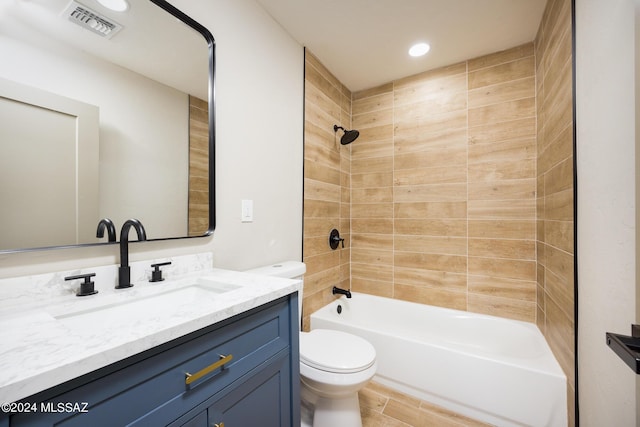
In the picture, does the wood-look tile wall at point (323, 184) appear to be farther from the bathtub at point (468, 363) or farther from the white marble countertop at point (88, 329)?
the white marble countertop at point (88, 329)

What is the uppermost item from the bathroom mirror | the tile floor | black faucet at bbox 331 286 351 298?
the bathroom mirror

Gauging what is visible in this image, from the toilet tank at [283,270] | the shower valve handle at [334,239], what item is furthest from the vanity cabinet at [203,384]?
the shower valve handle at [334,239]

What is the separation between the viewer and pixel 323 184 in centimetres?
233

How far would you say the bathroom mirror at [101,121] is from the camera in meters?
0.82

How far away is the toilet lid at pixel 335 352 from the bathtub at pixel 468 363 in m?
0.46

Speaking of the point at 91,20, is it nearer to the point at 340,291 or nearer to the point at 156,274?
the point at 156,274

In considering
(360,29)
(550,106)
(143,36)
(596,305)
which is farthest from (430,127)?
(143,36)

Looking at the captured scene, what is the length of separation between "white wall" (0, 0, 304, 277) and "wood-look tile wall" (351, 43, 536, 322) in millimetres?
930

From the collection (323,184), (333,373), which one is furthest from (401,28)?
(333,373)

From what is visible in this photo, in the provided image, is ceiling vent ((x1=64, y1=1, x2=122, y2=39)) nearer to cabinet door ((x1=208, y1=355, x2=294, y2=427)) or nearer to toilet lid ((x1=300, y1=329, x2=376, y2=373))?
cabinet door ((x1=208, y1=355, x2=294, y2=427))

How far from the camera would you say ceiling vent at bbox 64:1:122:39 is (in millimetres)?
935

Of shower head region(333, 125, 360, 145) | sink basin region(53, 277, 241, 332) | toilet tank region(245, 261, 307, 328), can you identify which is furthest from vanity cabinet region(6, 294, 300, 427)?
shower head region(333, 125, 360, 145)

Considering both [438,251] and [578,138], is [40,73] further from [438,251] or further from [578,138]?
[438,251]

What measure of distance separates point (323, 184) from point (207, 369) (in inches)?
69.6
